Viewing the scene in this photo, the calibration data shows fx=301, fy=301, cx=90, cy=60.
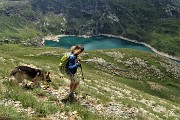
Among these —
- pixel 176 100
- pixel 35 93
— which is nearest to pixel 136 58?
pixel 176 100

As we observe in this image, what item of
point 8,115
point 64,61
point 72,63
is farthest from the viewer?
point 72,63

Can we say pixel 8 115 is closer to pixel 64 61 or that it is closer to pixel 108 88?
pixel 64 61

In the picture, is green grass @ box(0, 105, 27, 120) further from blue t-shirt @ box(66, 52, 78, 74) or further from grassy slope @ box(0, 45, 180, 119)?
blue t-shirt @ box(66, 52, 78, 74)

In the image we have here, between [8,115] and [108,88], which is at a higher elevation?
[8,115]

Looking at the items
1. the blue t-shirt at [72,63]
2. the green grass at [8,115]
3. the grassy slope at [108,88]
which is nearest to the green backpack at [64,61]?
the blue t-shirt at [72,63]

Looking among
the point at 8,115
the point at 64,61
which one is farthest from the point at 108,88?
the point at 8,115

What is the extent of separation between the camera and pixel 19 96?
615 inches

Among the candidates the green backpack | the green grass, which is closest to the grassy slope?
the green grass

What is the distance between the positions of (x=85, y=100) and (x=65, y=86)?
3.96 meters

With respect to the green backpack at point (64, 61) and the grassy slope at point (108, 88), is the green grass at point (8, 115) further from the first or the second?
the green backpack at point (64, 61)

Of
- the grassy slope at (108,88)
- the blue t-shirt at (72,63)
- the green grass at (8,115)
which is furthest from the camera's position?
the blue t-shirt at (72,63)

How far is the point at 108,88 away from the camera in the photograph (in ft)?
127

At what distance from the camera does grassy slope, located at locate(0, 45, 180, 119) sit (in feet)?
51.5

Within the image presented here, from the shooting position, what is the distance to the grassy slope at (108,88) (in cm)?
1569
